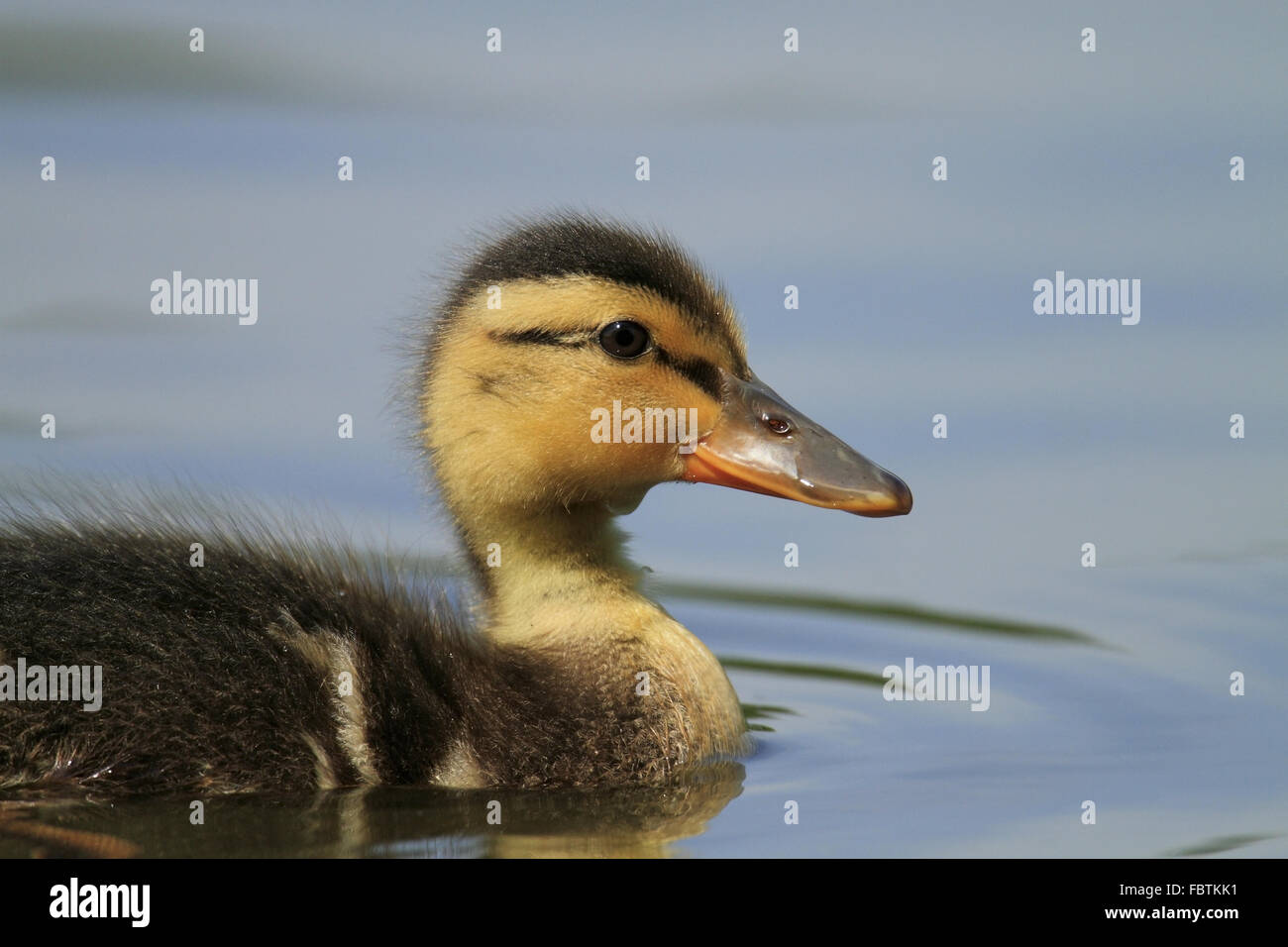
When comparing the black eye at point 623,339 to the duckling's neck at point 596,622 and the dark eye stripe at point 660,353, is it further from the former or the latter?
the duckling's neck at point 596,622

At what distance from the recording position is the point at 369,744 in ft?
20.5

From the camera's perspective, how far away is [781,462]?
6.84 meters

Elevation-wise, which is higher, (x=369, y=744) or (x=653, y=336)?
(x=653, y=336)

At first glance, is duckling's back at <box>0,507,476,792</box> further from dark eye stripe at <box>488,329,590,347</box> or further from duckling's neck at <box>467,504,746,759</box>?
dark eye stripe at <box>488,329,590,347</box>

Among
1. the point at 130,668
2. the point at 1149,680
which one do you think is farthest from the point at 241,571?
the point at 1149,680

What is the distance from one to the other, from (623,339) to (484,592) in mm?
865

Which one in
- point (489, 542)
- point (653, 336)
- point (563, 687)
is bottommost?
point (563, 687)

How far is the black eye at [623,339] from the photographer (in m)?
6.70

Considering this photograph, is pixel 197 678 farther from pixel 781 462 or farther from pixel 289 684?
pixel 781 462

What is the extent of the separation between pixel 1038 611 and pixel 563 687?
7.53 ft

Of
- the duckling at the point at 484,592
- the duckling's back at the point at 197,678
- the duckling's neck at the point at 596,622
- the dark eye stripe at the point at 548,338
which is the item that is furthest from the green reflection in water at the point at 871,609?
the duckling's back at the point at 197,678

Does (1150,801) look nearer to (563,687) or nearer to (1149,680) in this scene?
(1149,680)

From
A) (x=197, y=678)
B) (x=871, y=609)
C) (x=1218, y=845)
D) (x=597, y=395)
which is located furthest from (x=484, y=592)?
(x=1218, y=845)

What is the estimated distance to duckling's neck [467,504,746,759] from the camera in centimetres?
670
